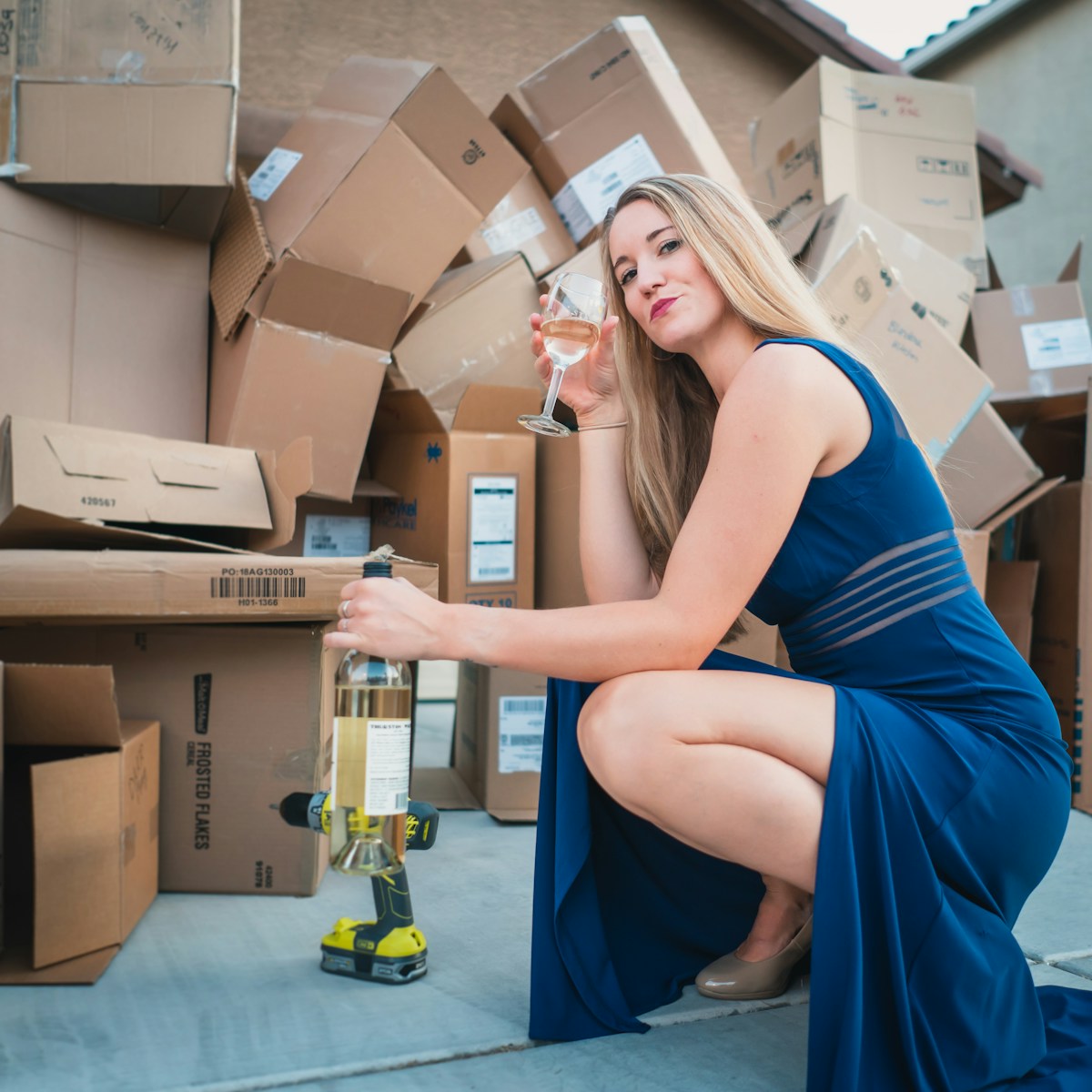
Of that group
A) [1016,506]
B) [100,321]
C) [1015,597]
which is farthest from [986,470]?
[100,321]

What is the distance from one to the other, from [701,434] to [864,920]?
2.40 feet

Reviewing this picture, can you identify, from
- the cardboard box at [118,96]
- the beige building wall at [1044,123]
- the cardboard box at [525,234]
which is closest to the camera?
the cardboard box at [118,96]

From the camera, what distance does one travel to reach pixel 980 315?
2953 millimetres

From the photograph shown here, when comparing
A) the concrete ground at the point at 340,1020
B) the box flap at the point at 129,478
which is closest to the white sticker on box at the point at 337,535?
the box flap at the point at 129,478

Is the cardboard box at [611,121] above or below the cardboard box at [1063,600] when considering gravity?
above

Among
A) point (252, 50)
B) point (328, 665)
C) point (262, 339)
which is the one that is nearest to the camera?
point (328, 665)

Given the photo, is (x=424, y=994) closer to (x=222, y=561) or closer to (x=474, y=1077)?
(x=474, y=1077)

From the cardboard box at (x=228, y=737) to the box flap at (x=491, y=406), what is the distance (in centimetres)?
66

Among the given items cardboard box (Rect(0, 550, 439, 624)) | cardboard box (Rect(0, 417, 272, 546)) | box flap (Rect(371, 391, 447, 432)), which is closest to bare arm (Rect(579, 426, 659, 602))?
cardboard box (Rect(0, 550, 439, 624))

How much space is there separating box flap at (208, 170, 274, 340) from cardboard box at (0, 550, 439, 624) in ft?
2.55

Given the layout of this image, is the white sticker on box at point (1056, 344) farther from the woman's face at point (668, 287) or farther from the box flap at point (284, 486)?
the box flap at point (284, 486)

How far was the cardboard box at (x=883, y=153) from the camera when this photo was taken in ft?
Answer: 9.72

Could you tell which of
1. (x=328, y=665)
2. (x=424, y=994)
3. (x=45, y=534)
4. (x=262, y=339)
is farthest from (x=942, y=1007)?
(x=262, y=339)

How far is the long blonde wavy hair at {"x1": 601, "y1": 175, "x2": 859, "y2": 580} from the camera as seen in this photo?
129 cm
